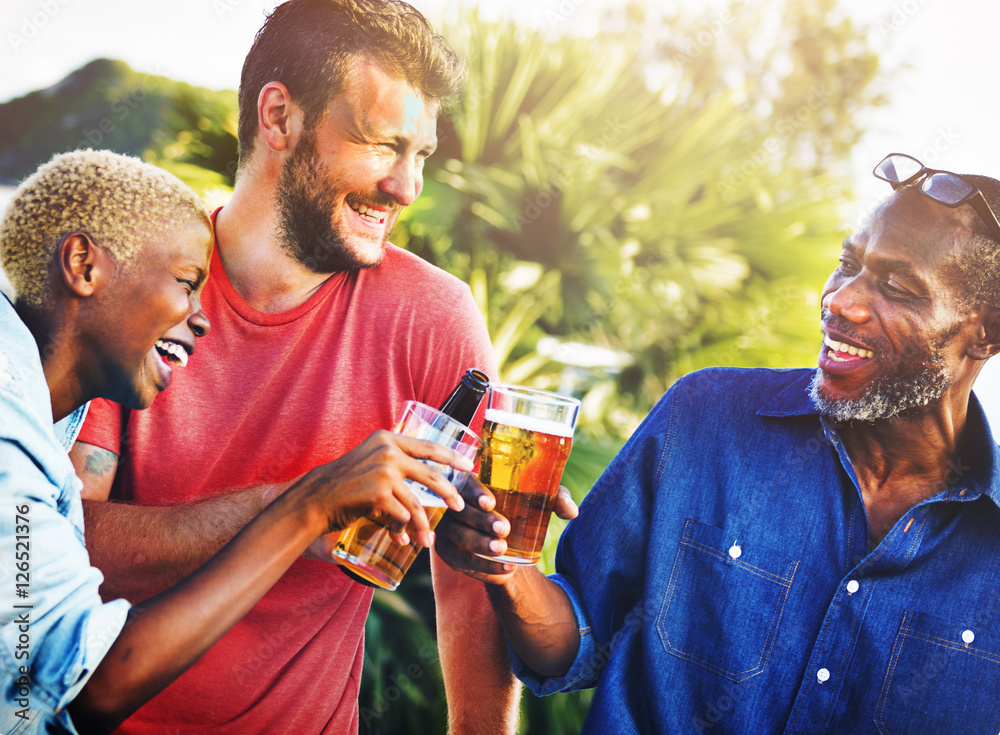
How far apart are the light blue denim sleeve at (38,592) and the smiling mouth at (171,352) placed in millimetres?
251

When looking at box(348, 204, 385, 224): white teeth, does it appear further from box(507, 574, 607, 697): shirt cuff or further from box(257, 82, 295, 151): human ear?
box(507, 574, 607, 697): shirt cuff

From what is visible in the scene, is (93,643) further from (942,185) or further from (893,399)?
(942,185)

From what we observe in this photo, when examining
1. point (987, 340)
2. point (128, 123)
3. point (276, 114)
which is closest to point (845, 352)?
point (987, 340)

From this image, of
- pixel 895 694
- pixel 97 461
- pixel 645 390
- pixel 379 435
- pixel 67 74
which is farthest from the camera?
pixel 645 390

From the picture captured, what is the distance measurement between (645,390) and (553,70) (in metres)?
1.38

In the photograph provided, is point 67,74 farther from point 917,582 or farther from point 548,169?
point 917,582

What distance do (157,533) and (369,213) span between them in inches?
31.1

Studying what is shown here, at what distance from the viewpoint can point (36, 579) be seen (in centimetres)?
102

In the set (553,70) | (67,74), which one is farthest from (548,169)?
(67,74)

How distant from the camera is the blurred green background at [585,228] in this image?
8.41 ft

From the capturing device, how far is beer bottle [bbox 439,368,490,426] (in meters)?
1.25

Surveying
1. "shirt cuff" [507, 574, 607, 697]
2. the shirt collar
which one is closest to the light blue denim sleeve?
"shirt cuff" [507, 574, 607, 697]

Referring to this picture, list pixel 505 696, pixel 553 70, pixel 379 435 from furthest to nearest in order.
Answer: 1. pixel 553 70
2. pixel 505 696
3. pixel 379 435

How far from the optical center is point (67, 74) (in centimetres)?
202
